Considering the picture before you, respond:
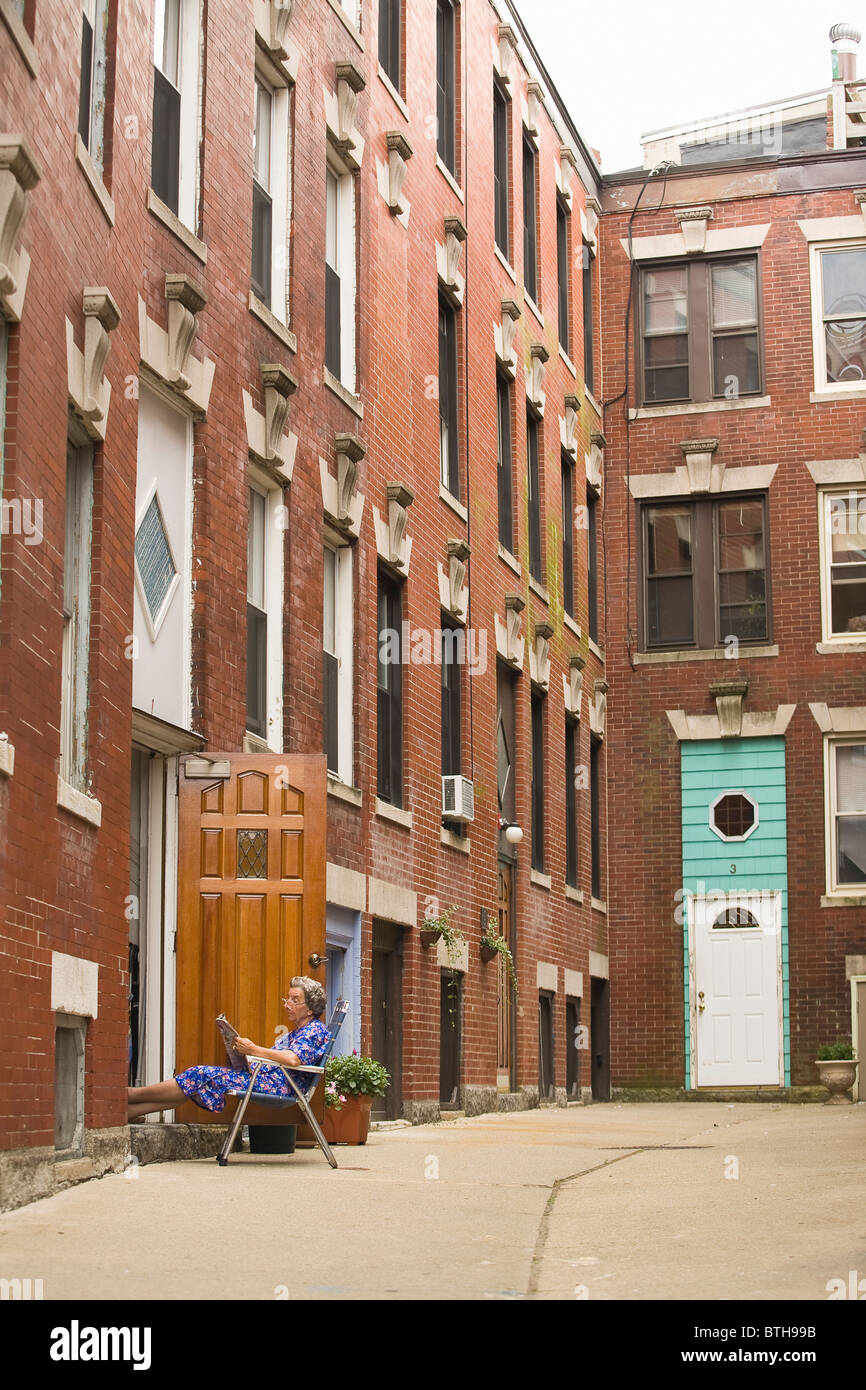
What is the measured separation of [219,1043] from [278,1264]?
17.4 feet

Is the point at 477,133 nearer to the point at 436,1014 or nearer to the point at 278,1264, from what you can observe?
the point at 436,1014

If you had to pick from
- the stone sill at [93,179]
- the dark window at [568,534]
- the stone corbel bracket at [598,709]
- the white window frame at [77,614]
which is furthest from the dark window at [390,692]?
the stone corbel bracket at [598,709]

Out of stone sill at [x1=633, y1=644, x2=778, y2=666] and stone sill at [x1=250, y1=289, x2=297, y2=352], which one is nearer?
stone sill at [x1=250, y1=289, x2=297, y2=352]

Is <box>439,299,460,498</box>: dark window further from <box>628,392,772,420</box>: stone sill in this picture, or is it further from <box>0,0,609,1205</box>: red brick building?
<box>628,392,772,420</box>: stone sill

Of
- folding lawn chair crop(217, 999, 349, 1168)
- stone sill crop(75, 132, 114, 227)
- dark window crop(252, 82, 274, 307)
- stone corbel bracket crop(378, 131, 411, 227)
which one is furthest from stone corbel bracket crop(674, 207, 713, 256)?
folding lawn chair crop(217, 999, 349, 1168)

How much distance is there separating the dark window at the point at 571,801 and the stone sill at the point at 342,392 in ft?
31.2

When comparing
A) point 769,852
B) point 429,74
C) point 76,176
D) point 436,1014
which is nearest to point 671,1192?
point 76,176

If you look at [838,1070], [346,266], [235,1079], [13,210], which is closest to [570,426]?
[346,266]

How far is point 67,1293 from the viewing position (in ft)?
20.0

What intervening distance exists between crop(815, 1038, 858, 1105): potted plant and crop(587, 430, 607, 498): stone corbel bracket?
862cm

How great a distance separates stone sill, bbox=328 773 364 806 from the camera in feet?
51.3

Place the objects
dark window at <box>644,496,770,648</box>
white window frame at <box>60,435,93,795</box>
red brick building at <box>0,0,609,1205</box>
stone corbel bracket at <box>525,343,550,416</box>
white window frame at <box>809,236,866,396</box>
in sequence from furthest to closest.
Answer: white window frame at <box>809,236,866,396</box> → dark window at <box>644,496,770,648</box> → stone corbel bracket at <box>525,343,550,416</box> → white window frame at <box>60,435,93,795</box> → red brick building at <box>0,0,609,1205</box>

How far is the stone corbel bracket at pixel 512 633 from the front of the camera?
2197 centimetres

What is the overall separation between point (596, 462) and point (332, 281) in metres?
11.1
